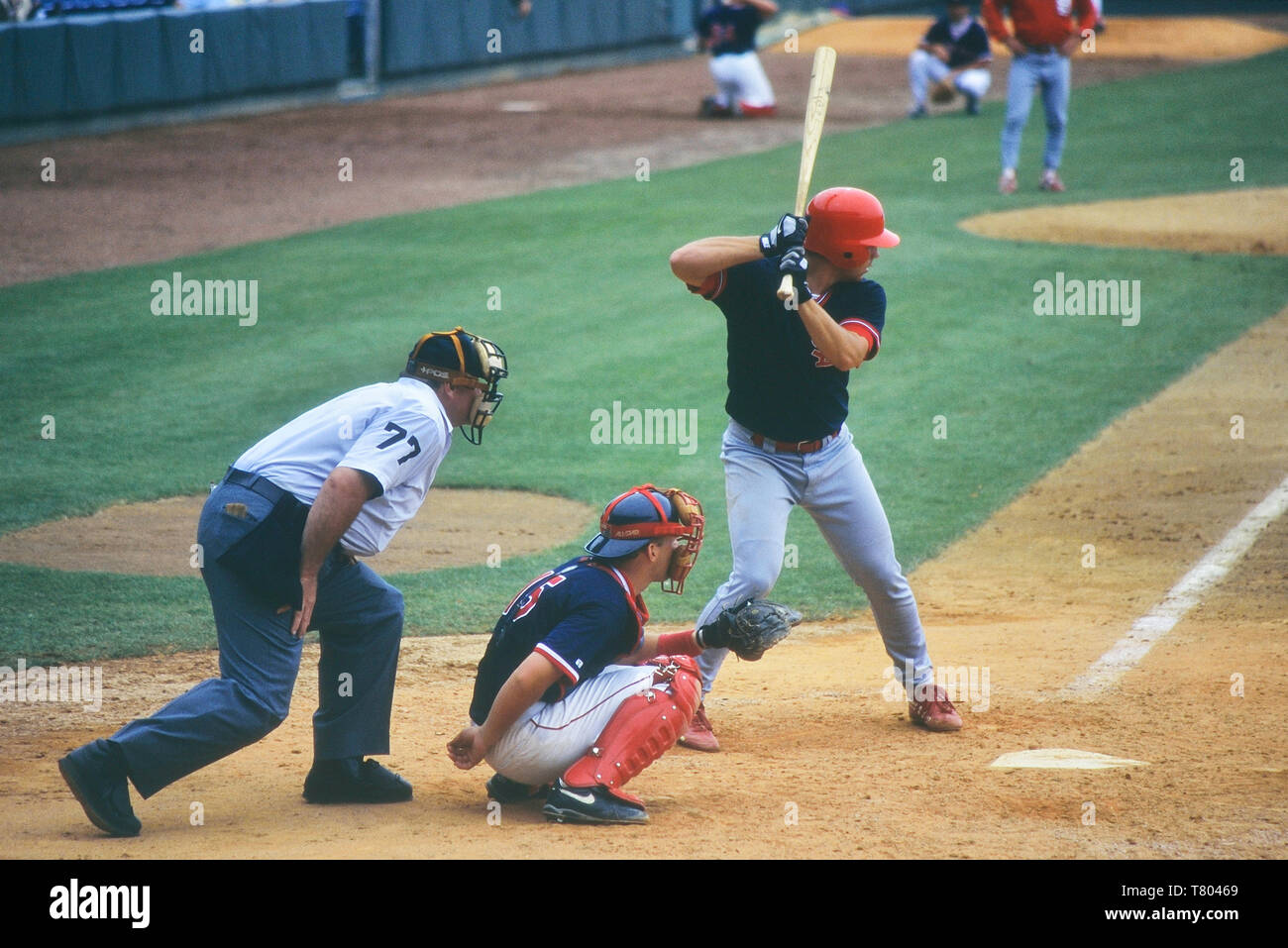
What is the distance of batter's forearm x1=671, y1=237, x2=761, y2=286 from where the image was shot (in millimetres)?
4809

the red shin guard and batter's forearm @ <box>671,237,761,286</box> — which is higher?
batter's forearm @ <box>671,237,761,286</box>

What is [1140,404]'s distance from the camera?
10266 mm

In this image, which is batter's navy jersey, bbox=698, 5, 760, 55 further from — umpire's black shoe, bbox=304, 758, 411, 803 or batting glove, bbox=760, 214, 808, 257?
umpire's black shoe, bbox=304, 758, 411, 803

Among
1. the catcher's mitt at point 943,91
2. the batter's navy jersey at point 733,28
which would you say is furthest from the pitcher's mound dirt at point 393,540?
the catcher's mitt at point 943,91

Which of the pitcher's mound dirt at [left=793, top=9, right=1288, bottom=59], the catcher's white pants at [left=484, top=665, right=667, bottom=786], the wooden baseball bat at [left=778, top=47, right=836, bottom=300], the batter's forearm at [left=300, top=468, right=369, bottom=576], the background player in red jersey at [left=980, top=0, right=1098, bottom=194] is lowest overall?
the catcher's white pants at [left=484, top=665, right=667, bottom=786]

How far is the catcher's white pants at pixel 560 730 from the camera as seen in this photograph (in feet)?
15.0

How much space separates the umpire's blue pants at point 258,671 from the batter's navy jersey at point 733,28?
1827 cm

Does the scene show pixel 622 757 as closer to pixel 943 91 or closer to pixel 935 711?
pixel 935 711

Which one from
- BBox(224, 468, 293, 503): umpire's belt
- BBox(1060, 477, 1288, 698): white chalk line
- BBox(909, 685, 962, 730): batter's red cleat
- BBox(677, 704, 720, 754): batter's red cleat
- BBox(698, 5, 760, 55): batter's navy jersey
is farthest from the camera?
BBox(698, 5, 760, 55): batter's navy jersey

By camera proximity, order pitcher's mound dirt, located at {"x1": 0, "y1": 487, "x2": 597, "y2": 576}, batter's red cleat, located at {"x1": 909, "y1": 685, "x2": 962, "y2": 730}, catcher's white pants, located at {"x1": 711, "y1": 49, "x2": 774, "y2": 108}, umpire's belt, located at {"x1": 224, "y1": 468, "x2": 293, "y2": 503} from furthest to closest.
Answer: catcher's white pants, located at {"x1": 711, "y1": 49, "x2": 774, "y2": 108}, pitcher's mound dirt, located at {"x1": 0, "y1": 487, "x2": 597, "y2": 576}, batter's red cleat, located at {"x1": 909, "y1": 685, "x2": 962, "y2": 730}, umpire's belt, located at {"x1": 224, "y1": 468, "x2": 293, "y2": 503}

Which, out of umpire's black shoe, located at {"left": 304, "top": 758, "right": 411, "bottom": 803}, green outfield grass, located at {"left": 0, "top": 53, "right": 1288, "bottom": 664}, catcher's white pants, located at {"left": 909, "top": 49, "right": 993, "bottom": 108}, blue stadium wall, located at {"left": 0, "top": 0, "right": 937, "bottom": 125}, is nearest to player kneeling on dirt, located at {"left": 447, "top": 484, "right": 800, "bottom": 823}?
umpire's black shoe, located at {"left": 304, "top": 758, "right": 411, "bottom": 803}

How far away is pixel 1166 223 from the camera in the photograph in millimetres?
15227

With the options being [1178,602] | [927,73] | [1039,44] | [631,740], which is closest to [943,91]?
[927,73]

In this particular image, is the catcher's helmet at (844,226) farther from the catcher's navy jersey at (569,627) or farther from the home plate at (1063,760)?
the home plate at (1063,760)
